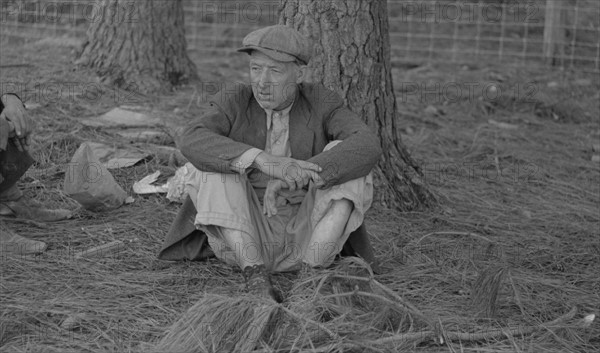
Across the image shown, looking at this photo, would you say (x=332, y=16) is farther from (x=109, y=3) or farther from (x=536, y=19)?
(x=536, y=19)

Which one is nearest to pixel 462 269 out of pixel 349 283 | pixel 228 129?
pixel 349 283

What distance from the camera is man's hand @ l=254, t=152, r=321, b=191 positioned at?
3.40m

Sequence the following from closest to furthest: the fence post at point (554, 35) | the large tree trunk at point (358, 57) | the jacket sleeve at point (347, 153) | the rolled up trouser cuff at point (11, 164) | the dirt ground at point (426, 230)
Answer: the dirt ground at point (426, 230) < the jacket sleeve at point (347, 153) < the rolled up trouser cuff at point (11, 164) < the large tree trunk at point (358, 57) < the fence post at point (554, 35)

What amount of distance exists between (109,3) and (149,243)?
2.72m

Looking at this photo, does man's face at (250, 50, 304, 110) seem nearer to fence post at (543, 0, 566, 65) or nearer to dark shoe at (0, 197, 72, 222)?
dark shoe at (0, 197, 72, 222)

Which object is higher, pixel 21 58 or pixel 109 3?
pixel 109 3

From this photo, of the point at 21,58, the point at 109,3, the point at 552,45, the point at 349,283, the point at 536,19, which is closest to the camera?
the point at 349,283

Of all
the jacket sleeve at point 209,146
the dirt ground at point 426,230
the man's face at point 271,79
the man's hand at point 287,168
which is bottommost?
the dirt ground at point 426,230

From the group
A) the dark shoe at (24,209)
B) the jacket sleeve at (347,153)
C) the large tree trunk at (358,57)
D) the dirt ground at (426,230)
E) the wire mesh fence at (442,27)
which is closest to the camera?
the dirt ground at (426,230)

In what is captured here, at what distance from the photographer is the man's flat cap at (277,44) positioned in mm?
3473

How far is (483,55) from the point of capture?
895 centimetres

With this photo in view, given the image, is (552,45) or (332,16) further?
(552,45)

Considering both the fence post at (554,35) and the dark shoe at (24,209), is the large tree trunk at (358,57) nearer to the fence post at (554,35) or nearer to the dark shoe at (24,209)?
the dark shoe at (24,209)

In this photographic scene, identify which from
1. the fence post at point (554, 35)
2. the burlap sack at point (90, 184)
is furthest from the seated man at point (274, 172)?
the fence post at point (554, 35)
